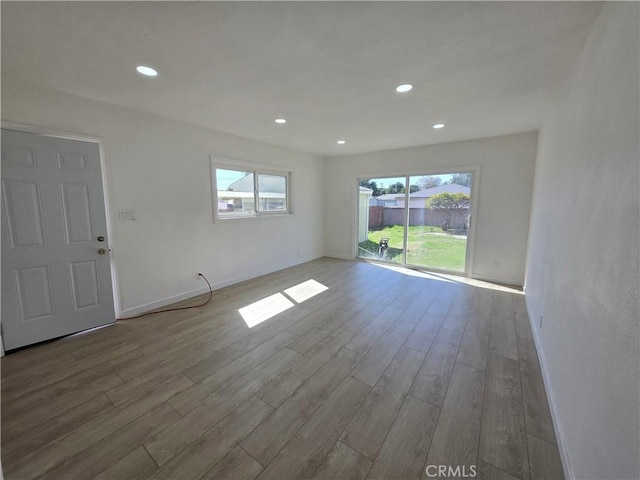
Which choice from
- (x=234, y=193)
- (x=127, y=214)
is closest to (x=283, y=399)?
(x=127, y=214)

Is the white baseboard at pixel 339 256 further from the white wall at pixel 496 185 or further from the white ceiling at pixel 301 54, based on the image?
the white ceiling at pixel 301 54

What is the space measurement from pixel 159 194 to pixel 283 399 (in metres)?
2.94

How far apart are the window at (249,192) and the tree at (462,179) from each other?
128 inches

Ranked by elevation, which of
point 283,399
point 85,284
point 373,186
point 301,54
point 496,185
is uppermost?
point 301,54

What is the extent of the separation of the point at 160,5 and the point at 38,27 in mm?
892

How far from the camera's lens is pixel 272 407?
174 centimetres

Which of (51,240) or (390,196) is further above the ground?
(390,196)

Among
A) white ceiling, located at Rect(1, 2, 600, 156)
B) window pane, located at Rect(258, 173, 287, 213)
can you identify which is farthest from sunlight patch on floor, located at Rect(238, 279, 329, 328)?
white ceiling, located at Rect(1, 2, 600, 156)

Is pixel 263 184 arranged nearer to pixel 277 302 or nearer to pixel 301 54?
pixel 277 302

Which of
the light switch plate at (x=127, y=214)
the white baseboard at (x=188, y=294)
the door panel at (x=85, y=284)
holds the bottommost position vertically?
the white baseboard at (x=188, y=294)

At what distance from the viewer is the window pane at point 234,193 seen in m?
4.15

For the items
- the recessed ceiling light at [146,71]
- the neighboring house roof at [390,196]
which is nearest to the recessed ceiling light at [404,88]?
the recessed ceiling light at [146,71]

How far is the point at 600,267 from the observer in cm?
115

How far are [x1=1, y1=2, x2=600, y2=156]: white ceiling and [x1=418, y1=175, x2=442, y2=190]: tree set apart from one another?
1.74m
